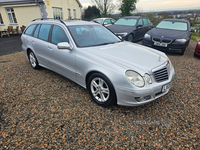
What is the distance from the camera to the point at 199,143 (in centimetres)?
206

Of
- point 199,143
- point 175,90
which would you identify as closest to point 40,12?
point 175,90

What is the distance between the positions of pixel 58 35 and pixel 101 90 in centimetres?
190

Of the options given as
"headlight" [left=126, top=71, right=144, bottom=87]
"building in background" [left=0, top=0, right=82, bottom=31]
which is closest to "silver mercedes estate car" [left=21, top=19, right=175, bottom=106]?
"headlight" [left=126, top=71, right=144, bottom=87]

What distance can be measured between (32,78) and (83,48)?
224cm

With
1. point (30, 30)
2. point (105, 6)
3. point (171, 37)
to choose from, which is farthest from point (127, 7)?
point (30, 30)

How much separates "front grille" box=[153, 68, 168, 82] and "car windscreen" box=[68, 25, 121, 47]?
1496 millimetres

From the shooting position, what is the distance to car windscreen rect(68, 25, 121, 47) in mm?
3234

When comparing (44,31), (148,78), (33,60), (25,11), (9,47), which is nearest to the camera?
(148,78)

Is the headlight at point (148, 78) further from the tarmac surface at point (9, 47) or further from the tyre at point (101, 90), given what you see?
the tarmac surface at point (9, 47)

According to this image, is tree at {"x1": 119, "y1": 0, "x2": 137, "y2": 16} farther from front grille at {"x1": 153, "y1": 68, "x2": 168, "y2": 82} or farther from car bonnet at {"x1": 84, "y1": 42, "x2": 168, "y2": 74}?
front grille at {"x1": 153, "y1": 68, "x2": 168, "y2": 82}

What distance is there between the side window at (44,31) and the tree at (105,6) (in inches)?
1084

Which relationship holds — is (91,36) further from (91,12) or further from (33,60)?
(91,12)

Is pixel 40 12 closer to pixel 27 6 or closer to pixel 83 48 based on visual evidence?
pixel 27 6

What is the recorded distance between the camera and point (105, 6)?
2920 centimetres
